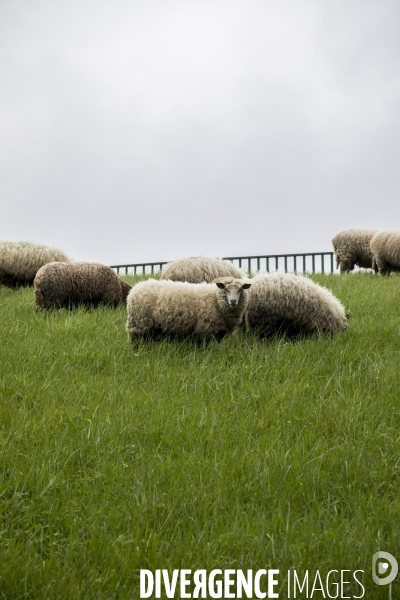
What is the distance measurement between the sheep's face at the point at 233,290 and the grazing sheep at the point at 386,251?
318 inches

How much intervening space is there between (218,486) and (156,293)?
3.37 metres

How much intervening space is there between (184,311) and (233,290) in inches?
24.1

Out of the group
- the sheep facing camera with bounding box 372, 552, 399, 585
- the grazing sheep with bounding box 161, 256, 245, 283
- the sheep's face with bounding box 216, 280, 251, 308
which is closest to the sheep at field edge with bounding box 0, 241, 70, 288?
the grazing sheep with bounding box 161, 256, 245, 283

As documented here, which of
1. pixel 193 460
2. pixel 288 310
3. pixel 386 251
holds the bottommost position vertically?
pixel 193 460

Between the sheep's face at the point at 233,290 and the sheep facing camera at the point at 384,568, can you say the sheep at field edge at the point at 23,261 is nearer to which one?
the sheep's face at the point at 233,290

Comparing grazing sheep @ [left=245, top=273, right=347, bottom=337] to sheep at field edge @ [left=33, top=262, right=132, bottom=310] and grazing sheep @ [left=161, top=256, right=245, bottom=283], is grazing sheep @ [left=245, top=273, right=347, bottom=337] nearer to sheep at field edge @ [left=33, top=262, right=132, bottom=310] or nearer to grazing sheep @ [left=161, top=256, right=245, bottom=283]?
grazing sheep @ [left=161, top=256, right=245, bottom=283]

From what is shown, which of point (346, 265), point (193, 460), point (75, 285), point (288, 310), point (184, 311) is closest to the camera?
point (193, 460)

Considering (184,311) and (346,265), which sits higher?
(346,265)

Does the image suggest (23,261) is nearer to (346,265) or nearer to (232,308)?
(232,308)

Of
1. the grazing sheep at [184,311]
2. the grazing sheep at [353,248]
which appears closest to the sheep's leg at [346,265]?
the grazing sheep at [353,248]

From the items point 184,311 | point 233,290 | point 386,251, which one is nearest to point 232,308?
point 233,290

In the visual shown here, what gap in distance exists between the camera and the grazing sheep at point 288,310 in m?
7.25

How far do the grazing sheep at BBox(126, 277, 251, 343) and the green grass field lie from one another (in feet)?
0.59

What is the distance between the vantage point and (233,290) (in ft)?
21.6
